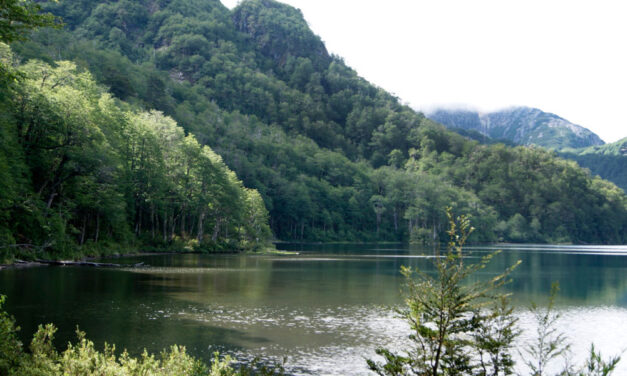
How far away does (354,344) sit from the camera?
2359 cm

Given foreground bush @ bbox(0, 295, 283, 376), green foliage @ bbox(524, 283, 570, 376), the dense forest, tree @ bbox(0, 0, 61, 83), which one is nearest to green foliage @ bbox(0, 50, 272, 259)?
the dense forest

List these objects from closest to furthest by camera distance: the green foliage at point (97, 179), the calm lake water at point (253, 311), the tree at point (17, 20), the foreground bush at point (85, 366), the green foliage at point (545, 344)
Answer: the green foliage at point (545, 344) → the foreground bush at point (85, 366) → the tree at point (17, 20) → the calm lake water at point (253, 311) → the green foliage at point (97, 179)

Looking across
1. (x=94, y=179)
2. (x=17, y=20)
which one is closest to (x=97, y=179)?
(x=94, y=179)

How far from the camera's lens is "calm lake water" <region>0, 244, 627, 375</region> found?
22219 millimetres

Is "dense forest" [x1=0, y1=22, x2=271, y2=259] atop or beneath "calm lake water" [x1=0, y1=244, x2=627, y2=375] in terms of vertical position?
atop

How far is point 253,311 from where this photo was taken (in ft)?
101

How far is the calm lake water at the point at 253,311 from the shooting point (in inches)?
875

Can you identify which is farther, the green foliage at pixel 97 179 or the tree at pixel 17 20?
the green foliage at pixel 97 179

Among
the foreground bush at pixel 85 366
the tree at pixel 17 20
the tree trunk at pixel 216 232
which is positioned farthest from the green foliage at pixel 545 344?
the tree trunk at pixel 216 232

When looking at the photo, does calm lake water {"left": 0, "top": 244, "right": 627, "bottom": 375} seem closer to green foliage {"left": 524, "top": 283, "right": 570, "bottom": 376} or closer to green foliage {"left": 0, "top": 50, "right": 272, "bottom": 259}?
green foliage {"left": 524, "top": 283, "right": 570, "bottom": 376}

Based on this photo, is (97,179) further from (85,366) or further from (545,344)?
(545,344)

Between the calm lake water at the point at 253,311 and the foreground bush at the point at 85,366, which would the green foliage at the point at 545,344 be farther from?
the foreground bush at the point at 85,366

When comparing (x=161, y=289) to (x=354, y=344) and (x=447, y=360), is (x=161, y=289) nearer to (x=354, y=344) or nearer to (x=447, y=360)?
(x=354, y=344)

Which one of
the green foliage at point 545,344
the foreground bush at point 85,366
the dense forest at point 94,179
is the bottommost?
the foreground bush at point 85,366
